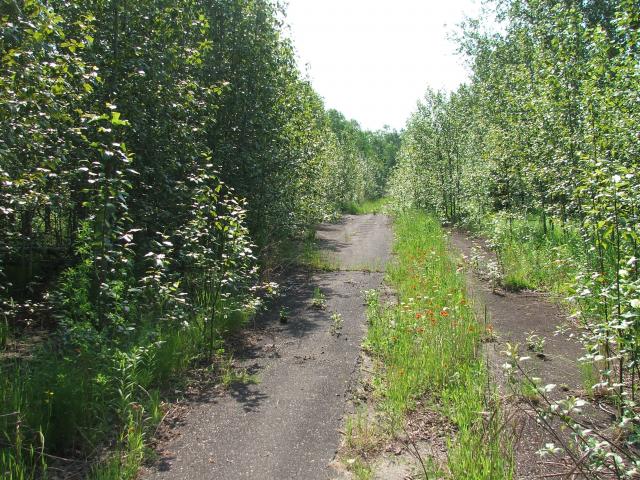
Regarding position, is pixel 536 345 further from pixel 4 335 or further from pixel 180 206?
pixel 4 335

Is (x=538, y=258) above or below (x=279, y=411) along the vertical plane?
above

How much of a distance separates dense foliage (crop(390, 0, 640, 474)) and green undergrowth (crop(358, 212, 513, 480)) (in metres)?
0.74

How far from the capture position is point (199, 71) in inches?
326

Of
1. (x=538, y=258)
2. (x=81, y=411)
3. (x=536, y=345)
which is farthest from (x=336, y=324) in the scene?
(x=538, y=258)

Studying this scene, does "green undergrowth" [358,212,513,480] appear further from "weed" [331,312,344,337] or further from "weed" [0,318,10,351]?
"weed" [0,318,10,351]

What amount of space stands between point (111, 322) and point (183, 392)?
1.10m

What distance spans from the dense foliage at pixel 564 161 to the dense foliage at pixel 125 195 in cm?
375

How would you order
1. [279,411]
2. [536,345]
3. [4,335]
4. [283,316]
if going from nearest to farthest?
[279,411]
[536,345]
[4,335]
[283,316]

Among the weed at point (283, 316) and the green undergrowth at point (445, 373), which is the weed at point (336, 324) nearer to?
the green undergrowth at point (445, 373)

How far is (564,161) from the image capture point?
7.21m

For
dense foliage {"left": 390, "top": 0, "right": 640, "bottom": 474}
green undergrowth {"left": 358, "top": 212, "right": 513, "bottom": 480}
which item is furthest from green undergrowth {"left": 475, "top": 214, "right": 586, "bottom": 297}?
green undergrowth {"left": 358, "top": 212, "right": 513, "bottom": 480}

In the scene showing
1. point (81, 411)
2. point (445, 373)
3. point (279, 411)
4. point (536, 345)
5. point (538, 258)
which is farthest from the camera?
point (538, 258)

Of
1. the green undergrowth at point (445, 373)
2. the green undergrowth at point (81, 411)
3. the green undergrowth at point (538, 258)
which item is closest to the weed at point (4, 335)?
the green undergrowth at point (81, 411)

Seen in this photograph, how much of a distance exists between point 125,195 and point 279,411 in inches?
120
